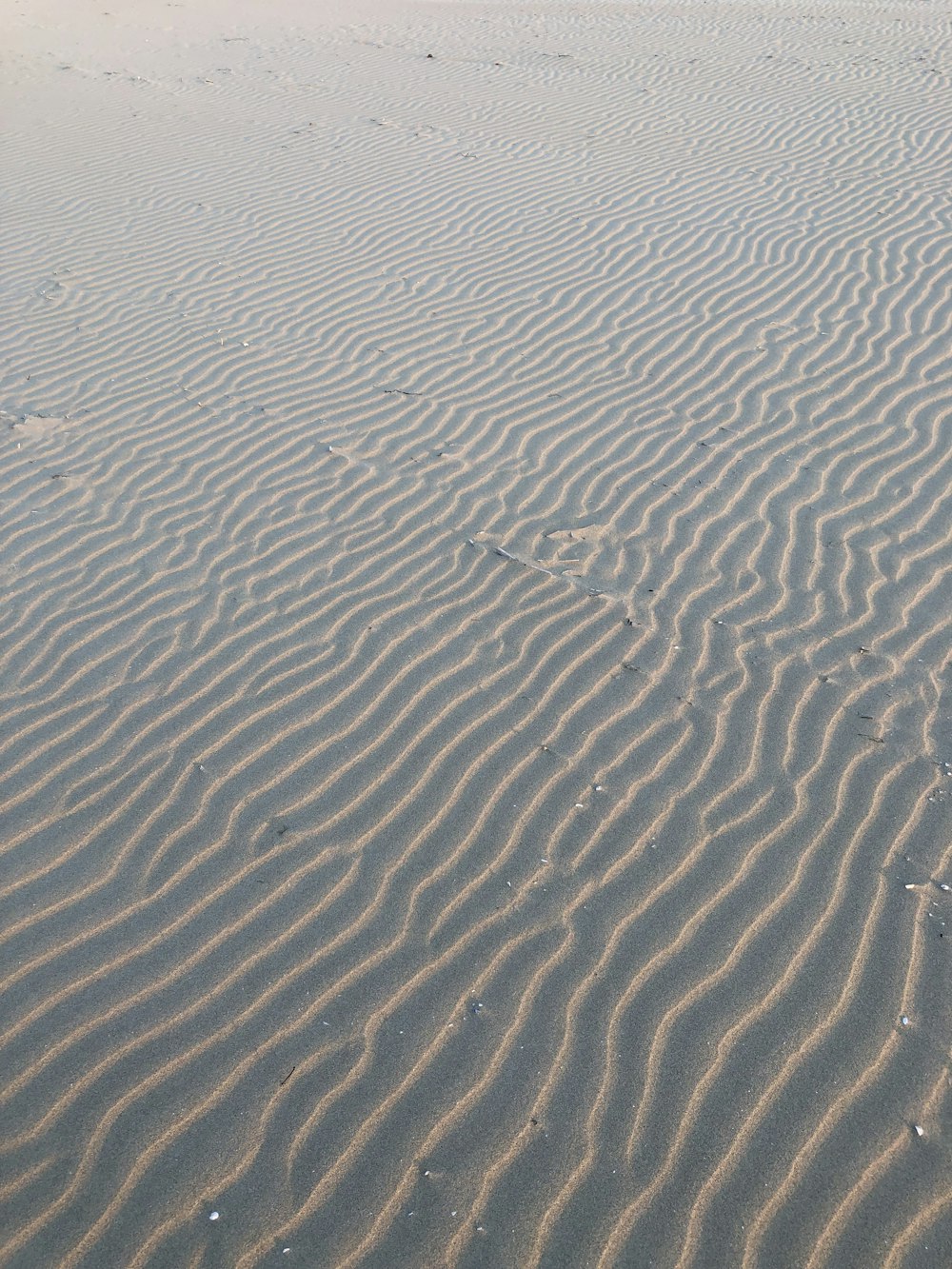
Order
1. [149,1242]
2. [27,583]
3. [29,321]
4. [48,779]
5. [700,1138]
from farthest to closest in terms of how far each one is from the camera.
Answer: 1. [29,321]
2. [27,583]
3. [48,779]
4. [700,1138]
5. [149,1242]

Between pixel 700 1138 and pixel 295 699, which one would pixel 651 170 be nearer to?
pixel 295 699

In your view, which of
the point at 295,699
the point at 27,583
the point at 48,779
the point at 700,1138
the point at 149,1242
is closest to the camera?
the point at 149,1242

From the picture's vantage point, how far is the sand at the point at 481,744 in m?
2.70

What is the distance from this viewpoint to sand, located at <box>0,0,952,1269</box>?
2.70 m

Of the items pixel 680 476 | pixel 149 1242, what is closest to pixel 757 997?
pixel 149 1242

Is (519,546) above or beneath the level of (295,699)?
above

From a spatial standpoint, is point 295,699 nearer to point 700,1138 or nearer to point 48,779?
point 48,779

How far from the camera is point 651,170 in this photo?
33.9ft

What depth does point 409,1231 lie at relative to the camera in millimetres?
2568

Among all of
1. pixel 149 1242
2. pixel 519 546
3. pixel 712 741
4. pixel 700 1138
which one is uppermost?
pixel 519 546

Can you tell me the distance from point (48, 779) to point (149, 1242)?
177cm

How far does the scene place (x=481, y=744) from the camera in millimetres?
3939

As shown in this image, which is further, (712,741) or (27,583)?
(27,583)

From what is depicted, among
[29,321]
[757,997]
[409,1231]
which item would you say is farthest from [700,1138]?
[29,321]
